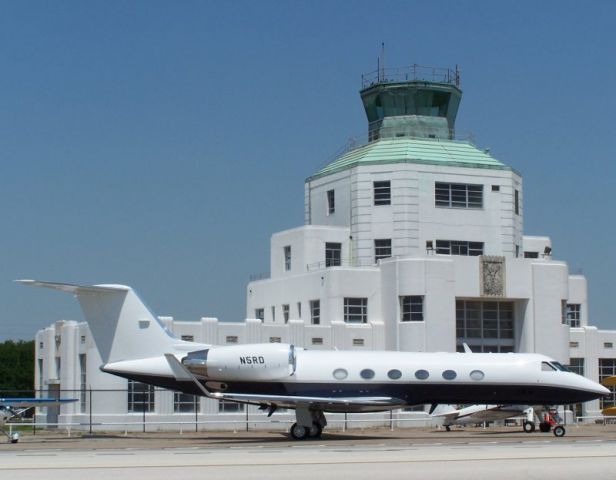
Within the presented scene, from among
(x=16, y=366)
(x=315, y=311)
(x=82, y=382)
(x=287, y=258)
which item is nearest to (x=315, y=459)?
(x=82, y=382)

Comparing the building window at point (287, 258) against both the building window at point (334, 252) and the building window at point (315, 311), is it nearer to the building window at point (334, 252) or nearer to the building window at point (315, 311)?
the building window at point (334, 252)

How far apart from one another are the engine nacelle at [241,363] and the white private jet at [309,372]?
0.03 meters

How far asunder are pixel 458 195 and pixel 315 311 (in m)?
9.94

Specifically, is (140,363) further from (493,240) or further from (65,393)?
(493,240)

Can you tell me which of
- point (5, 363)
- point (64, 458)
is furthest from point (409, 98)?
point (5, 363)

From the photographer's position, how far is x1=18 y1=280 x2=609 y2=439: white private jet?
130 ft

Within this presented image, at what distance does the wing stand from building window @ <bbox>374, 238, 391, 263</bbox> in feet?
68.0

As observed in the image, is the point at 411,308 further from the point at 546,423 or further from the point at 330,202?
the point at 546,423

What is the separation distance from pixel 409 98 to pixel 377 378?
27.0m

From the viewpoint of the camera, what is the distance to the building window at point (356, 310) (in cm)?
5812

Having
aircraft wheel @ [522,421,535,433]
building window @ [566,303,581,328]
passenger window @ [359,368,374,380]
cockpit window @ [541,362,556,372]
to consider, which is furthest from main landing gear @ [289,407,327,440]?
building window @ [566,303,581,328]

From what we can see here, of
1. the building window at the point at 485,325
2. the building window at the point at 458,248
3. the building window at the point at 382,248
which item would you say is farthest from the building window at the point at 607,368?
the building window at the point at 382,248

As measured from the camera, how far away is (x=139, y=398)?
5391 centimetres

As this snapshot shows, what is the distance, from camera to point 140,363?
4034 cm
